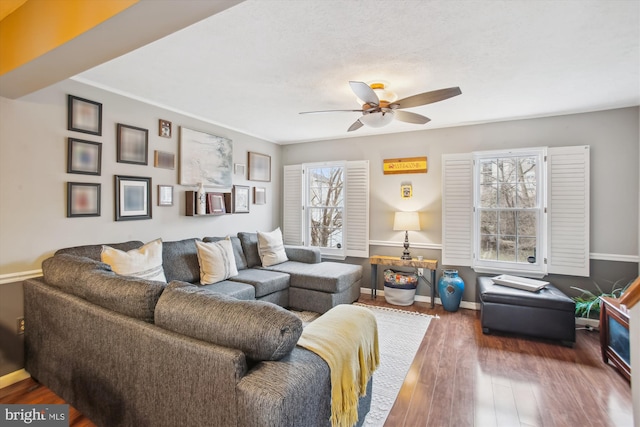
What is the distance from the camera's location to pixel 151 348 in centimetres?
145

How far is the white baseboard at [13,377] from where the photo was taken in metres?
2.35

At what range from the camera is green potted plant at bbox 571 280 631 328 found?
341cm

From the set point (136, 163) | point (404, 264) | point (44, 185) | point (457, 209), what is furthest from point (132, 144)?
point (457, 209)

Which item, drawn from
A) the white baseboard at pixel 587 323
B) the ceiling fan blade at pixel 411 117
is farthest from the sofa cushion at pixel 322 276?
the white baseboard at pixel 587 323

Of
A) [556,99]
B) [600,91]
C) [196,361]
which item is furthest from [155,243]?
[600,91]

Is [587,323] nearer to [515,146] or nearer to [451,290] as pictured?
[451,290]

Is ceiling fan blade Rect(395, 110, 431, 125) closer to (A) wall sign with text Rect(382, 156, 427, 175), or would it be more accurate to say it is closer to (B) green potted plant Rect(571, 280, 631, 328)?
(A) wall sign with text Rect(382, 156, 427, 175)

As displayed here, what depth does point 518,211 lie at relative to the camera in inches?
157

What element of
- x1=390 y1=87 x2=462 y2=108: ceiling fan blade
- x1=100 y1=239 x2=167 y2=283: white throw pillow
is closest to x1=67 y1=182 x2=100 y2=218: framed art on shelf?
x1=100 y1=239 x2=167 y2=283: white throw pillow

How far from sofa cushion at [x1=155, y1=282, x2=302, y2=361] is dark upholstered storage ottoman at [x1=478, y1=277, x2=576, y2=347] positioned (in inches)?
111

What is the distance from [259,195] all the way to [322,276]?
1915 mm

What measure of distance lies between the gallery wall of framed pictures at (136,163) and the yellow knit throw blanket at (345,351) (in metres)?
2.54

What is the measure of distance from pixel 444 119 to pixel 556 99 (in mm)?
1151

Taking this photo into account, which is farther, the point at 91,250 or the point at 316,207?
the point at 316,207
